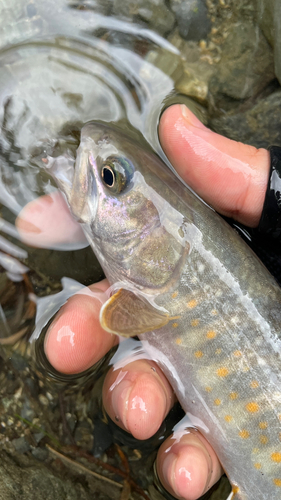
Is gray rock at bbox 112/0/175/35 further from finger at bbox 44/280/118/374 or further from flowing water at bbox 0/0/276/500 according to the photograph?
finger at bbox 44/280/118/374

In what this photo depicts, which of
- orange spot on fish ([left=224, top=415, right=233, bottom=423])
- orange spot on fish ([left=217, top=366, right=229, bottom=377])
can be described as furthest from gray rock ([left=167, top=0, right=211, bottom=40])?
orange spot on fish ([left=224, top=415, right=233, bottom=423])

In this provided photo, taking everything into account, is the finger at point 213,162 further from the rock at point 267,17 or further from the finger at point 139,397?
the finger at point 139,397

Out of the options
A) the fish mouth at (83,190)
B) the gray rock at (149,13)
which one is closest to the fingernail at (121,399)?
the fish mouth at (83,190)

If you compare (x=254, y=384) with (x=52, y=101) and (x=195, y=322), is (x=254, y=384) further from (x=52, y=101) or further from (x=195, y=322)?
(x=52, y=101)

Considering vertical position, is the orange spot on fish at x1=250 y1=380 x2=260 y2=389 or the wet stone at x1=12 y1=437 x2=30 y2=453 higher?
the orange spot on fish at x1=250 y1=380 x2=260 y2=389

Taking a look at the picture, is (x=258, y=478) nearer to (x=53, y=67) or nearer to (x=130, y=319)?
A: (x=130, y=319)

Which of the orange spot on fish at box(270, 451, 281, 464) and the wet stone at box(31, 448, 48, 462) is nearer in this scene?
the orange spot on fish at box(270, 451, 281, 464)
